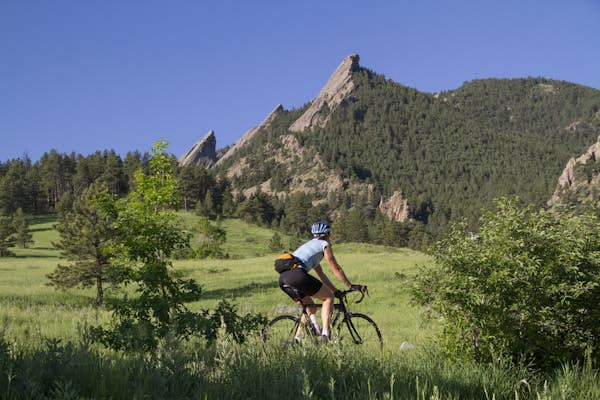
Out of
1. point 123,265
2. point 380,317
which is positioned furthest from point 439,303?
point 380,317

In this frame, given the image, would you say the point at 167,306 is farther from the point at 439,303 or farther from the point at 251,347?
the point at 439,303

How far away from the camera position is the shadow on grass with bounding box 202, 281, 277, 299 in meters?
23.9

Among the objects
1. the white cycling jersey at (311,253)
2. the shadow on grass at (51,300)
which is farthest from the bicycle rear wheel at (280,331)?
the shadow on grass at (51,300)

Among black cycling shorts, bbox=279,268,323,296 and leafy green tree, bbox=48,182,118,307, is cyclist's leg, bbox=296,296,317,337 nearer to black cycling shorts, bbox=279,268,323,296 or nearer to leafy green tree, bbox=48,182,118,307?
black cycling shorts, bbox=279,268,323,296

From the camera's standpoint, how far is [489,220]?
7105 millimetres

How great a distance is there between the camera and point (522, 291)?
20.8ft

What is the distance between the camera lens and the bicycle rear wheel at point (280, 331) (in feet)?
19.4

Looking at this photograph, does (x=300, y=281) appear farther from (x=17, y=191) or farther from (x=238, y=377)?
(x=17, y=191)

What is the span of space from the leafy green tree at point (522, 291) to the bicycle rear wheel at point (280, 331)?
2027 millimetres

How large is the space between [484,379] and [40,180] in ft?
384

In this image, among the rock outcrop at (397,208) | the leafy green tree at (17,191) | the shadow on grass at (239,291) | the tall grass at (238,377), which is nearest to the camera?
the tall grass at (238,377)

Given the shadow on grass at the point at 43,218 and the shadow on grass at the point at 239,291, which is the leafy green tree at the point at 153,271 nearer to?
the shadow on grass at the point at 239,291

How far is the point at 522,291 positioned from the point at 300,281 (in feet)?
9.70

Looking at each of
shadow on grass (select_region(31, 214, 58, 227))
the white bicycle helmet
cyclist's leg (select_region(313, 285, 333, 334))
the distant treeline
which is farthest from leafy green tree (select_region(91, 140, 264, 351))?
shadow on grass (select_region(31, 214, 58, 227))
